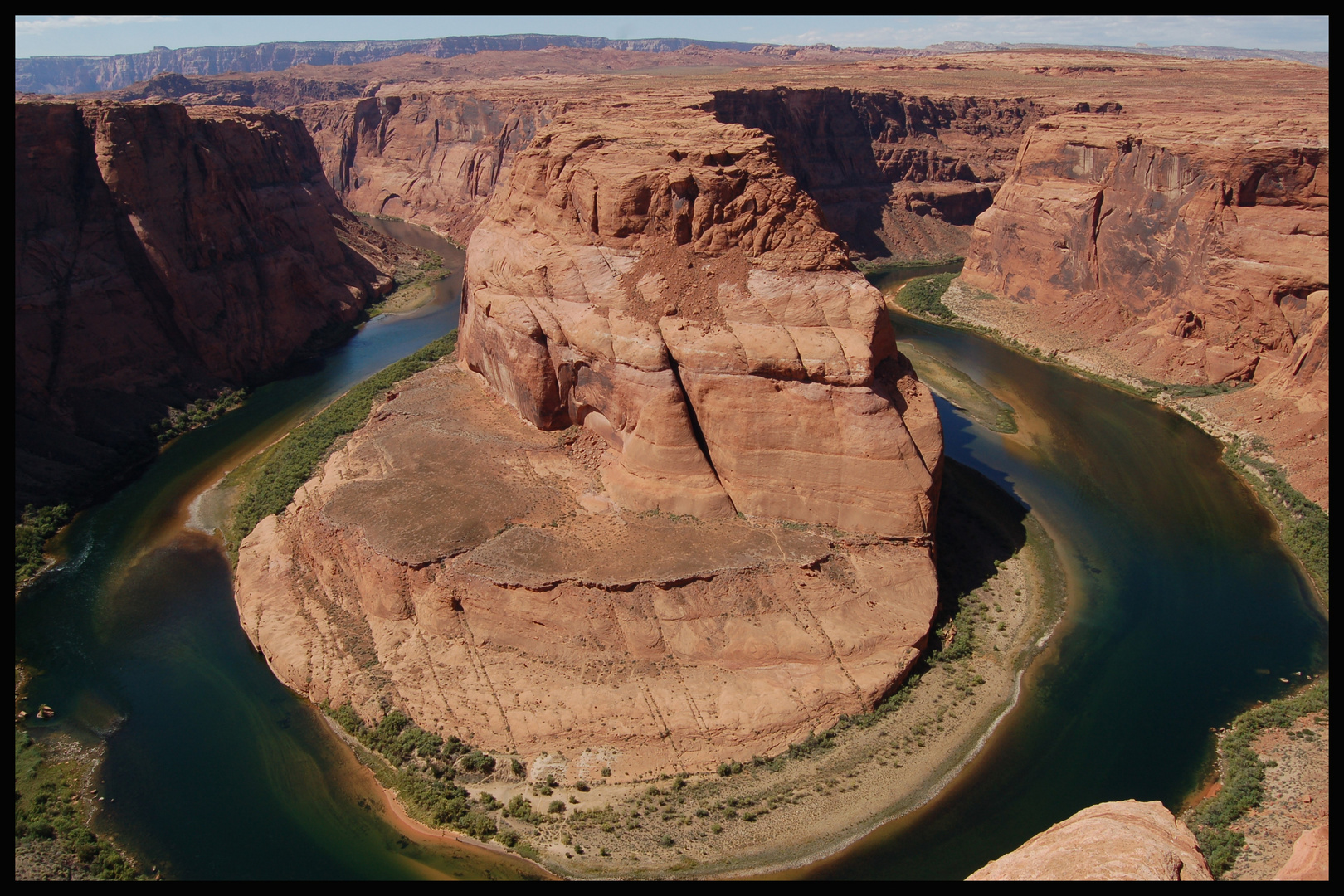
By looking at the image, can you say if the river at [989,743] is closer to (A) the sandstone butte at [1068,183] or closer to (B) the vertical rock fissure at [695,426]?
(A) the sandstone butte at [1068,183]

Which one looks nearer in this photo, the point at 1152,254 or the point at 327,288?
the point at 1152,254

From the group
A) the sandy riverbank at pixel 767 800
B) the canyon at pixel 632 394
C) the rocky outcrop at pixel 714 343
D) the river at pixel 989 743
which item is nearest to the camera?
the sandy riverbank at pixel 767 800

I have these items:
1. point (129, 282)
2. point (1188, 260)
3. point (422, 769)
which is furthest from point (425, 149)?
point (422, 769)

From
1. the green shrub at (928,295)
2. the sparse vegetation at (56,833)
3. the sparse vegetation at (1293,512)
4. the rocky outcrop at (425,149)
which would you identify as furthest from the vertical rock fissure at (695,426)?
the rocky outcrop at (425,149)

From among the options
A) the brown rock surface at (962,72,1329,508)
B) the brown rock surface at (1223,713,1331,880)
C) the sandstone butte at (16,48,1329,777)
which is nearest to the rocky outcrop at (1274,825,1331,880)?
the brown rock surface at (1223,713,1331,880)

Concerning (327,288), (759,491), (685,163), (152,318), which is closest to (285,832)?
(759,491)

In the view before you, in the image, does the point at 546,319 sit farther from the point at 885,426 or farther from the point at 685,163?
the point at 885,426
